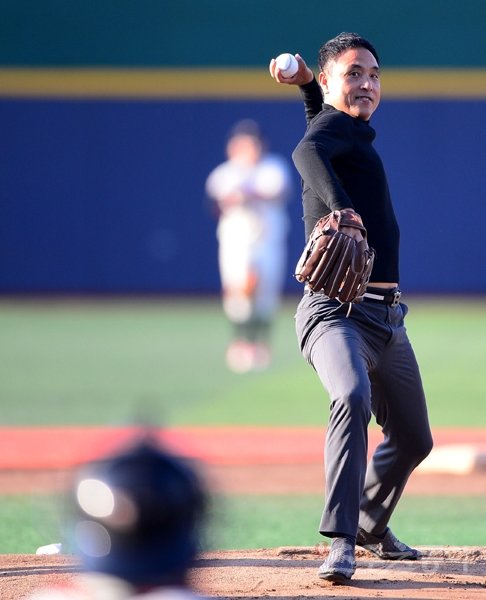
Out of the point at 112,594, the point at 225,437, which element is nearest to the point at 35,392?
the point at 225,437

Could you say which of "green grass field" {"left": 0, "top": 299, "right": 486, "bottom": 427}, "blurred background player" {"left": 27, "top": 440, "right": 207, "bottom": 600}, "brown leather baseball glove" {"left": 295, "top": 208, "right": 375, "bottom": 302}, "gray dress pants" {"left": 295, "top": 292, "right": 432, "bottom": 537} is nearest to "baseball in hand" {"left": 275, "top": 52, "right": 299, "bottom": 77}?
"brown leather baseball glove" {"left": 295, "top": 208, "right": 375, "bottom": 302}

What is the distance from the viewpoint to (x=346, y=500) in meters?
3.90

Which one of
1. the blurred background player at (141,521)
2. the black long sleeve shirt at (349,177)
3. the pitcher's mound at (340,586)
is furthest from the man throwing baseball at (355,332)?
the blurred background player at (141,521)

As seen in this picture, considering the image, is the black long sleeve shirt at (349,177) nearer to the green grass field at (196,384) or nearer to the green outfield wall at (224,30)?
the green grass field at (196,384)

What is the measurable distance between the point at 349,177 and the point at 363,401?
2.65 feet

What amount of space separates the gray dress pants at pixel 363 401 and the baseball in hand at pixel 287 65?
0.81 m

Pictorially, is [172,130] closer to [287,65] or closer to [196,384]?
[196,384]

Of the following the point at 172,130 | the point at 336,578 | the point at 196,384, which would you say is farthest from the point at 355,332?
the point at 172,130

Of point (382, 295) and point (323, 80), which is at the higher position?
point (323, 80)

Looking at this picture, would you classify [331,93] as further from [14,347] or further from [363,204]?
[14,347]

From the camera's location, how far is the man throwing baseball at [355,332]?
12.8 ft

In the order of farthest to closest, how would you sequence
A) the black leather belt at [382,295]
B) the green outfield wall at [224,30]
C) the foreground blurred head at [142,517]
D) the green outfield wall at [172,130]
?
the green outfield wall at [224,30]
the green outfield wall at [172,130]
the black leather belt at [382,295]
the foreground blurred head at [142,517]

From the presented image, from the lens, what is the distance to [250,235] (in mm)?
12961

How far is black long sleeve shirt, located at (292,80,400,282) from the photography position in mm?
4016
